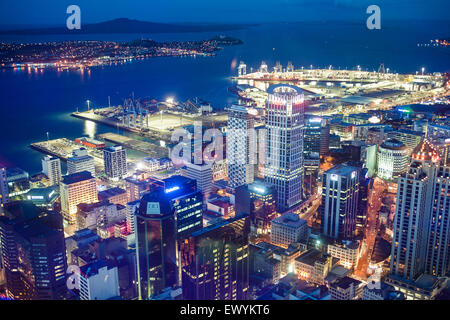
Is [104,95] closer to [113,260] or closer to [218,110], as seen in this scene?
[218,110]

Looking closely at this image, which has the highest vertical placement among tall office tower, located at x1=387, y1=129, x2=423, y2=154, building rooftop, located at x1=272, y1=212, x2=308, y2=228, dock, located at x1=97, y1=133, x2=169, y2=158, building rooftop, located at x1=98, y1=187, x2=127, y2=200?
tall office tower, located at x1=387, y1=129, x2=423, y2=154

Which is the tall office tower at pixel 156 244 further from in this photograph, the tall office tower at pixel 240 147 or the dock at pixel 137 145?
the dock at pixel 137 145

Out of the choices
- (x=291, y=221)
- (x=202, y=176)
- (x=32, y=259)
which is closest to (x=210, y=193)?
(x=202, y=176)

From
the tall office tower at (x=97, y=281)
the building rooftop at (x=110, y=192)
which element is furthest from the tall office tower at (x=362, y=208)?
the building rooftop at (x=110, y=192)

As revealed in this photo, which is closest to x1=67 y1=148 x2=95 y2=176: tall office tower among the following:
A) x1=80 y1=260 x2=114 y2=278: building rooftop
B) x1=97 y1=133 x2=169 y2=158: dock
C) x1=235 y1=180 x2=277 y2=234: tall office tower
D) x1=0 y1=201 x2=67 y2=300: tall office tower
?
x1=97 y1=133 x2=169 y2=158: dock

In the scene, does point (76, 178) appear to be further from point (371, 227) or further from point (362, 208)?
point (371, 227)

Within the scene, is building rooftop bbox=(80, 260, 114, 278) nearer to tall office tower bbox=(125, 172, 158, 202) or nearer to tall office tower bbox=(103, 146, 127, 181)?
tall office tower bbox=(125, 172, 158, 202)
